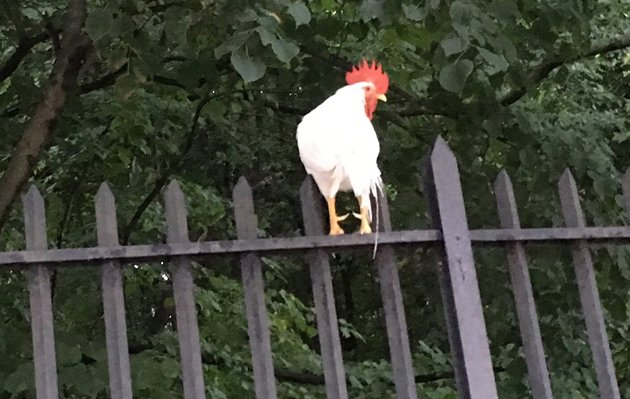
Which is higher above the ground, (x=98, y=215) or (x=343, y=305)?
(x=343, y=305)

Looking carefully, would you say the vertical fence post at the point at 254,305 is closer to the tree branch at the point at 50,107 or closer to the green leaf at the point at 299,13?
the green leaf at the point at 299,13

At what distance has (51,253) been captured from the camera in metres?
1.62

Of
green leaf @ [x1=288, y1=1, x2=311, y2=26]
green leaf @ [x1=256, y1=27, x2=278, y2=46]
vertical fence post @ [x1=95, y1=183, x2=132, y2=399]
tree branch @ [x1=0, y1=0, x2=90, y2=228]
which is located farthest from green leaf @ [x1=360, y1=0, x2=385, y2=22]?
tree branch @ [x1=0, y1=0, x2=90, y2=228]

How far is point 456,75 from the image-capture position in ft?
6.77

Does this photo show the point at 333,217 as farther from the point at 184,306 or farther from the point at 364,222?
the point at 184,306

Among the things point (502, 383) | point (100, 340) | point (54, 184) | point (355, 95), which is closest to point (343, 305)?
point (54, 184)

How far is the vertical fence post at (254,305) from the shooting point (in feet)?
5.57

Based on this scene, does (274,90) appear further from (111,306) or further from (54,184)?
(111,306)

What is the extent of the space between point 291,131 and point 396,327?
2.84 metres

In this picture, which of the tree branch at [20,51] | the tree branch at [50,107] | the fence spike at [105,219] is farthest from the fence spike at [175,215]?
the tree branch at [20,51]

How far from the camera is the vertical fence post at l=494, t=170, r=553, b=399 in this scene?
186 centimetres

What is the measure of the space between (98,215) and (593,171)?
1.95 meters

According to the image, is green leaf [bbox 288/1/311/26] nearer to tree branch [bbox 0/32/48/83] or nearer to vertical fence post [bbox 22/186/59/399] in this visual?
vertical fence post [bbox 22/186/59/399]

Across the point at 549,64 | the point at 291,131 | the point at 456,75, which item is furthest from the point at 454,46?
the point at 291,131
